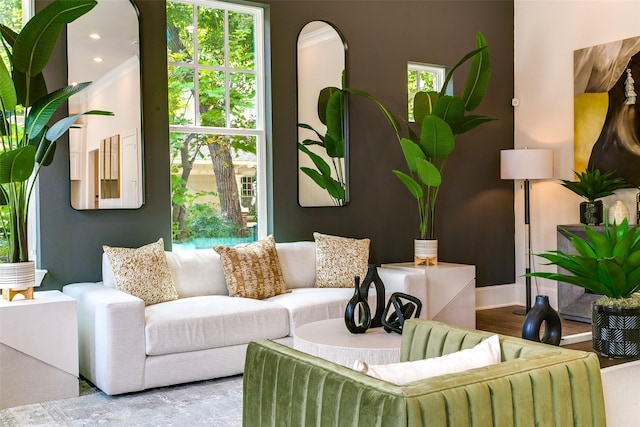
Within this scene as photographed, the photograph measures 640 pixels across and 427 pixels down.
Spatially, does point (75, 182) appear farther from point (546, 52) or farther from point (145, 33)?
point (546, 52)

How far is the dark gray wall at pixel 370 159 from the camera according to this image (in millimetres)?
4949

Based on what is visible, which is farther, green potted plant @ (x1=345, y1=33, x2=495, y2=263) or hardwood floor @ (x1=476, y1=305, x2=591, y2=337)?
hardwood floor @ (x1=476, y1=305, x2=591, y2=337)

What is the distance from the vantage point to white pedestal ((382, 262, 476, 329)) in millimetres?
5574

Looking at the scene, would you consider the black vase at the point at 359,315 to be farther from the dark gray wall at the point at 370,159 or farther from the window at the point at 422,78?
the window at the point at 422,78

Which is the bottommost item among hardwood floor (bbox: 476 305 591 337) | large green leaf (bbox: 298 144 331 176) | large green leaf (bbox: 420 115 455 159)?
hardwood floor (bbox: 476 305 591 337)

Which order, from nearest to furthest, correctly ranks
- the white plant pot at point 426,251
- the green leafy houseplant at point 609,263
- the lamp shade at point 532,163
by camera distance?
the green leafy houseplant at point 609,263 → the white plant pot at point 426,251 → the lamp shade at point 532,163

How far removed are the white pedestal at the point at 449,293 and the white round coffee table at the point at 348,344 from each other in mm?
1958

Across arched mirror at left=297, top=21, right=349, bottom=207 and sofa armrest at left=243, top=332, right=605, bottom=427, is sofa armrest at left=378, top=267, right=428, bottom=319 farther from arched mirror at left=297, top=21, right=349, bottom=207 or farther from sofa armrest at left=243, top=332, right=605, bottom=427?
sofa armrest at left=243, top=332, right=605, bottom=427

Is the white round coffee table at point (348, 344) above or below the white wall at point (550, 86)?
below

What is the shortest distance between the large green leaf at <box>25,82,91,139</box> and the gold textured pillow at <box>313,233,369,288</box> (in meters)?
2.24

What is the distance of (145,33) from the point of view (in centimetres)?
516

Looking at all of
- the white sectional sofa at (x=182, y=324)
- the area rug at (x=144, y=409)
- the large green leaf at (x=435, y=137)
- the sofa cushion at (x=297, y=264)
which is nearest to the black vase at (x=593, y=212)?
the large green leaf at (x=435, y=137)

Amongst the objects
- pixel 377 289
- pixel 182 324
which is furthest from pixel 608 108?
pixel 182 324

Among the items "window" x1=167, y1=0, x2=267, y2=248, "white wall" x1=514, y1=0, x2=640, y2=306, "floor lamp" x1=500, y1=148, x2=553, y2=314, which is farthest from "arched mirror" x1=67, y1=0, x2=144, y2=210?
"white wall" x1=514, y1=0, x2=640, y2=306
